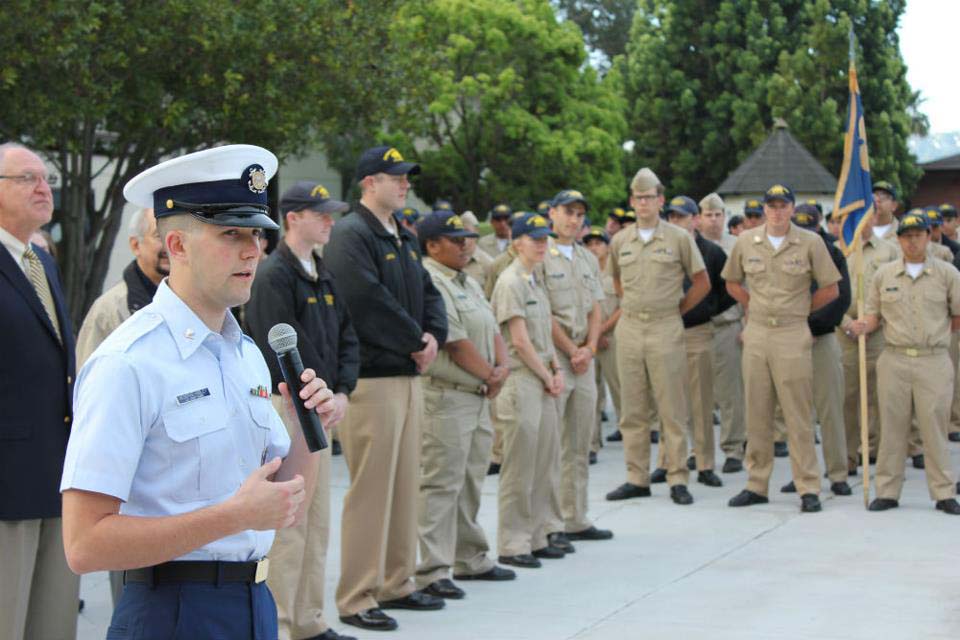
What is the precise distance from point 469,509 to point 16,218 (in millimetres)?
3484

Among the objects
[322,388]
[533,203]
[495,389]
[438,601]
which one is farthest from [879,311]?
[533,203]

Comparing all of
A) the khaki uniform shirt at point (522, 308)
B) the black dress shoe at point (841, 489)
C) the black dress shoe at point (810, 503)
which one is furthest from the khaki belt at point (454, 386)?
the black dress shoe at point (841, 489)

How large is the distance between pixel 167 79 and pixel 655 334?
7.16 meters

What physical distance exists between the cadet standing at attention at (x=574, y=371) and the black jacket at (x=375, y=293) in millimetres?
2010

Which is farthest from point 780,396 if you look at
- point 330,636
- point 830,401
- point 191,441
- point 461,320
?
point 191,441

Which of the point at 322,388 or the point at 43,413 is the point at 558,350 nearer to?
the point at 43,413

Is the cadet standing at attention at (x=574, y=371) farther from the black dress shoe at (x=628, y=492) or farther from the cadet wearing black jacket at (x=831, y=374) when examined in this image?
the cadet wearing black jacket at (x=831, y=374)

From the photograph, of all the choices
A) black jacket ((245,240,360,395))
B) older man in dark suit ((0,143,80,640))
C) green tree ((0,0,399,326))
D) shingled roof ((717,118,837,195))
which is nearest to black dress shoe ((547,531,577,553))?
black jacket ((245,240,360,395))

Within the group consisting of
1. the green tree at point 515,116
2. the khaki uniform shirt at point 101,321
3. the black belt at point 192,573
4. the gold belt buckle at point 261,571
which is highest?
the green tree at point 515,116

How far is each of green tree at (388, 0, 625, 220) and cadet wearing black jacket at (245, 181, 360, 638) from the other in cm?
2511

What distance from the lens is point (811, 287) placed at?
10.2m

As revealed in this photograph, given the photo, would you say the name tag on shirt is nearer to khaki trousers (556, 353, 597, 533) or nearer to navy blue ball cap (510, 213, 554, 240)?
navy blue ball cap (510, 213, 554, 240)

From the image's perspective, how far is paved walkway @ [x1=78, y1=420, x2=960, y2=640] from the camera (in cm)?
661

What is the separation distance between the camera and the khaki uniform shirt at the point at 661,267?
10.4m
